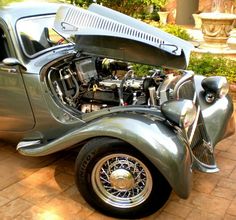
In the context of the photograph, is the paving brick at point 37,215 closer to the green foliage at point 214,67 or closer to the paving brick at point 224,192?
the paving brick at point 224,192

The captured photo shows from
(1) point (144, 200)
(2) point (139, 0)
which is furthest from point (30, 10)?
(2) point (139, 0)

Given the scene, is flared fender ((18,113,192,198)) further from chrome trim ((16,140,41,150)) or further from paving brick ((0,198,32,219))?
paving brick ((0,198,32,219))

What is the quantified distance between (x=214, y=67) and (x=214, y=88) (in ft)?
8.45

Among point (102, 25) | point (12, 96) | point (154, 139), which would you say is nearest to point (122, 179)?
point (154, 139)

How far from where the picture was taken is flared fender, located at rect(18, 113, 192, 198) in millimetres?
2783

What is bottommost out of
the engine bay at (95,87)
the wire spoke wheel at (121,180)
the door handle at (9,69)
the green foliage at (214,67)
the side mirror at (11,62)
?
the green foliage at (214,67)

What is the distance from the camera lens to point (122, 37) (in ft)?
10.9

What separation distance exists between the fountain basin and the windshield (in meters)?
4.82

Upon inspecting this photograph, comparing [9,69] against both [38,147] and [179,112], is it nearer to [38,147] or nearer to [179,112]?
[38,147]

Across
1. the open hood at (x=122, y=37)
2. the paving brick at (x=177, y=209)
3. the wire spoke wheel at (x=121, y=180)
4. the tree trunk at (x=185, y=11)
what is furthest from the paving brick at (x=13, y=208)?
the tree trunk at (x=185, y=11)

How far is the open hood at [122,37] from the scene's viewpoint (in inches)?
130

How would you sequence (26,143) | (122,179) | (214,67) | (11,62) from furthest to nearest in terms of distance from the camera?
(214,67), (26,143), (11,62), (122,179)

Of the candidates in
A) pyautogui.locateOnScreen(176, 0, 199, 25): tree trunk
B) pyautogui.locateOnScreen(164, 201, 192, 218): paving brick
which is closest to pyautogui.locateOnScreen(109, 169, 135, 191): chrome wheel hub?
pyautogui.locateOnScreen(164, 201, 192, 218): paving brick

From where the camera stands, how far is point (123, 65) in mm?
4238
